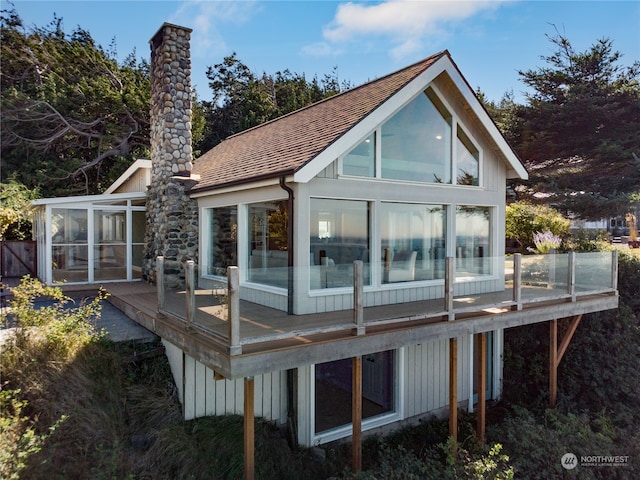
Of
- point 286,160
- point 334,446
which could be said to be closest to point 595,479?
point 334,446

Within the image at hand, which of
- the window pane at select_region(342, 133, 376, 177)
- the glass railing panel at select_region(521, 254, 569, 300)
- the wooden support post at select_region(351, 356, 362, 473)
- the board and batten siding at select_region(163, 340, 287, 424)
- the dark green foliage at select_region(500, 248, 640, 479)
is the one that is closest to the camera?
the wooden support post at select_region(351, 356, 362, 473)

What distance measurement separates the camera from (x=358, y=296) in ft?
17.8

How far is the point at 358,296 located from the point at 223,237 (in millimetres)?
3908

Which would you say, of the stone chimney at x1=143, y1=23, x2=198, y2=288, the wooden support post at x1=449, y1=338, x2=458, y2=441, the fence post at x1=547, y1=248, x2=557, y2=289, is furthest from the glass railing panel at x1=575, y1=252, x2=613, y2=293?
the stone chimney at x1=143, y1=23, x2=198, y2=288

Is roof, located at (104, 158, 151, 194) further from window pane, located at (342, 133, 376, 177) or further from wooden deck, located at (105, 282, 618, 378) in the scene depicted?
window pane, located at (342, 133, 376, 177)

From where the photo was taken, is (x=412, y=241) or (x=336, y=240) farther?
(x=412, y=241)

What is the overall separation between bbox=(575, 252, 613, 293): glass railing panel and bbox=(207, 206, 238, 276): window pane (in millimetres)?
6657

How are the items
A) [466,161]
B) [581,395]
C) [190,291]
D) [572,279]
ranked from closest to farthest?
[190,291] < [572,279] < [466,161] < [581,395]

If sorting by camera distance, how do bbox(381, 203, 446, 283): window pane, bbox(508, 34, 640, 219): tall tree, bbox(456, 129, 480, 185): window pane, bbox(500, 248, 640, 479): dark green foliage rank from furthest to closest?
bbox(508, 34, 640, 219): tall tree
bbox(456, 129, 480, 185): window pane
bbox(381, 203, 446, 283): window pane
bbox(500, 248, 640, 479): dark green foliage

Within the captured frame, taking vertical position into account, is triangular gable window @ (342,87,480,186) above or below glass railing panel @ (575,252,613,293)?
above

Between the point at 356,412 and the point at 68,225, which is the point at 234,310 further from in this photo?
the point at 68,225

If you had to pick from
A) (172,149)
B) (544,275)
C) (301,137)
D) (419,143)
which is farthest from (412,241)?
(172,149)

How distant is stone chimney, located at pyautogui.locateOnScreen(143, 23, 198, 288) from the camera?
30.9 feet

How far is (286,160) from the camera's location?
6.71 meters
